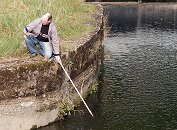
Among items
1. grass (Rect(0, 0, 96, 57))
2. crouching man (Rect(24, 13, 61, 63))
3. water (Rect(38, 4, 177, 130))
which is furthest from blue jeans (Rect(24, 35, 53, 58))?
water (Rect(38, 4, 177, 130))

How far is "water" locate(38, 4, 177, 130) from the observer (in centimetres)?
1212

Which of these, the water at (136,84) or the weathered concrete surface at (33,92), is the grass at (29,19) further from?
the water at (136,84)

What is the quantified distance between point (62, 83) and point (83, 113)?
130 centimetres

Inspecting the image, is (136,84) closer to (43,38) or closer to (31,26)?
(43,38)

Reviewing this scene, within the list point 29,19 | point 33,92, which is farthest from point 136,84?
point 33,92

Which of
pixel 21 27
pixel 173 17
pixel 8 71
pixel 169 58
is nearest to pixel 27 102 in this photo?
pixel 8 71

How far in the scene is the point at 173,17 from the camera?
3484 centimetres

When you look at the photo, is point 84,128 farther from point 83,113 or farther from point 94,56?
point 94,56

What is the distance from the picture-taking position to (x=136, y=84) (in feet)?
52.3

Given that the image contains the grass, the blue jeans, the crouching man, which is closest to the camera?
the crouching man

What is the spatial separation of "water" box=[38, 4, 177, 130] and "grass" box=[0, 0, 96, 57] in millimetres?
2399

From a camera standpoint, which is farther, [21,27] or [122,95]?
[122,95]

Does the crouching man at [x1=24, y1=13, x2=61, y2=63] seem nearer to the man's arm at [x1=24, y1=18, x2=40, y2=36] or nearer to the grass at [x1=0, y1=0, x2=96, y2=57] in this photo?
the man's arm at [x1=24, y1=18, x2=40, y2=36]

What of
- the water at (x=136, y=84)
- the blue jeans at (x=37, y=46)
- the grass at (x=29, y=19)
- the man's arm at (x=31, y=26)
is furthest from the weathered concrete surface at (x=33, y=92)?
the grass at (x=29, y=19)
